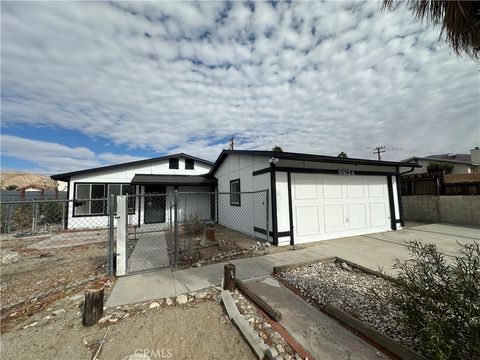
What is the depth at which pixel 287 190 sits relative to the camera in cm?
708

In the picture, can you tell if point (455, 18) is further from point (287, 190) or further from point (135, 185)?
point (135, 185)

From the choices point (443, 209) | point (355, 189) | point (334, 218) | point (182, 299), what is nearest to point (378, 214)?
point (355, 189)

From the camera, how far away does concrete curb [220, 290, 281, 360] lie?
2.24m

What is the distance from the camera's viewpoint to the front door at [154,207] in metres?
12.5

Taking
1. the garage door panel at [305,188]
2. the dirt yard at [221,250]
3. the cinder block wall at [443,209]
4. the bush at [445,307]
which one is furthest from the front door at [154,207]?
the cinder block wall at [443,209]

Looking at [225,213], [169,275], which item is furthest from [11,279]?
[225,213]

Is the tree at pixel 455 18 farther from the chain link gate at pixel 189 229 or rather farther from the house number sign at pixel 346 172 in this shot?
the house number sign at pixel 346 172

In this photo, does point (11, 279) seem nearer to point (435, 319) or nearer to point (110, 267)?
point (110, 267)

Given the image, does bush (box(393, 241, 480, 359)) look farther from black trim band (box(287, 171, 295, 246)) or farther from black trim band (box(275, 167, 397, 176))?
black trim band (box(275, 167, 397, 176))

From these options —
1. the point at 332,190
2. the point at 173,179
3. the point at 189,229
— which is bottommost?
the point at 189,229

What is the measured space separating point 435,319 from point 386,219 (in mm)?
8382

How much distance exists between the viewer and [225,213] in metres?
11.8

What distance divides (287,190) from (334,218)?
2.27 m

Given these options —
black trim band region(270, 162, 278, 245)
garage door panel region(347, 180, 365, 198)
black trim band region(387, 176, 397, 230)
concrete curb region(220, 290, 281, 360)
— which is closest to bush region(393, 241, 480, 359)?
concrete curb region(220, 290, 281, 360)
